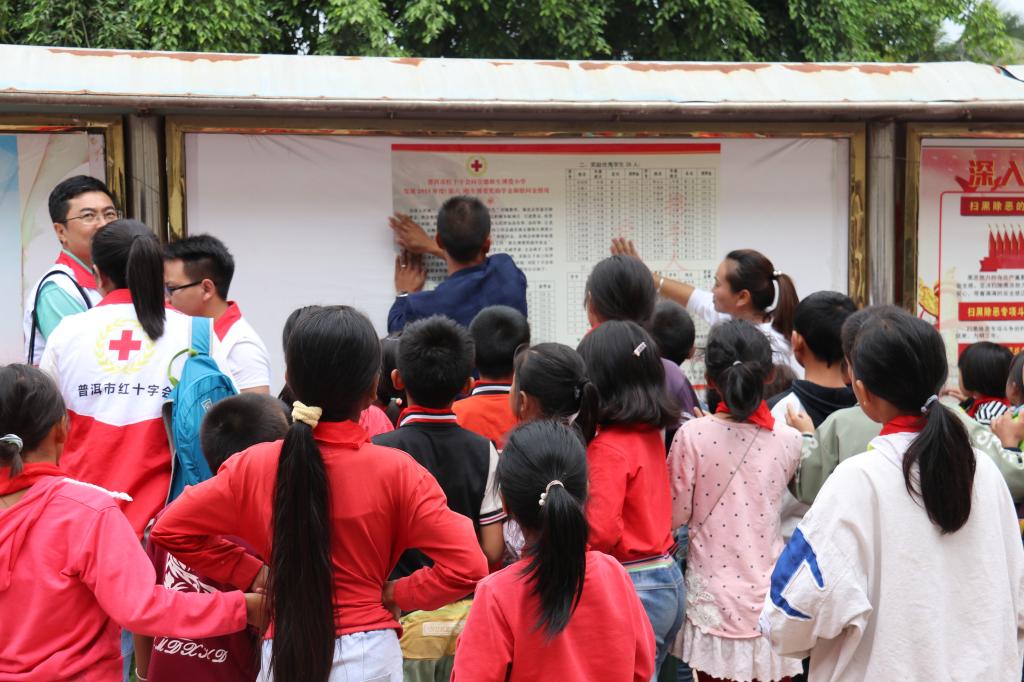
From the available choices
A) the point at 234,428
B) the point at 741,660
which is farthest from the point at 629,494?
the point at 234,428

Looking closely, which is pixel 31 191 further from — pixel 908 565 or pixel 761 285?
pixel 908 565

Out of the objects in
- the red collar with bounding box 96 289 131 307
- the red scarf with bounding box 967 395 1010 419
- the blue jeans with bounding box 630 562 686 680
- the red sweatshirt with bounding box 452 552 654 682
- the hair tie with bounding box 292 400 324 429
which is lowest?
the blue jeans with bounding box 630 562 686 680

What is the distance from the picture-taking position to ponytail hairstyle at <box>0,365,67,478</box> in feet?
7.90

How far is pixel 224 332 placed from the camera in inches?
151

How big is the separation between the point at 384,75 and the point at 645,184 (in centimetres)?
135

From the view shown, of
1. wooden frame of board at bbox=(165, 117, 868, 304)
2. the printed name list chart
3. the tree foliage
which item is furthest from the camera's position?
the tree foliage

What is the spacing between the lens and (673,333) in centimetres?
421

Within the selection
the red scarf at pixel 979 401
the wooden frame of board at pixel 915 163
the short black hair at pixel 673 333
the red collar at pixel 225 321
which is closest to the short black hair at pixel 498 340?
the short black hair at pixel 673 333

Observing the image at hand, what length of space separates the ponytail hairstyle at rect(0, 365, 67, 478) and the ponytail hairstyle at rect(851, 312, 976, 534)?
73.6 inches

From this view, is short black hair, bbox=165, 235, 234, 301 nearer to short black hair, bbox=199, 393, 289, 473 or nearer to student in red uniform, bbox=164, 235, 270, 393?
student in red uniform, bbox=164, 235, 270, 393

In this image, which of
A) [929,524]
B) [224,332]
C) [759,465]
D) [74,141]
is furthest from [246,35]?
[929,524]

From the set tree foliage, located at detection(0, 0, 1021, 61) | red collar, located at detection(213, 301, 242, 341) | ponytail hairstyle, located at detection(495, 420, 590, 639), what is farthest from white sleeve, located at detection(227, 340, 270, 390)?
tree foliage, located at detection(0, 0, 1021, 61)

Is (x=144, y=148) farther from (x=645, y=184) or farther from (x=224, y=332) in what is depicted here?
(x=645, y=184)

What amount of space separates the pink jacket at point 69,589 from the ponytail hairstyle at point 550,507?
72 centimetres
